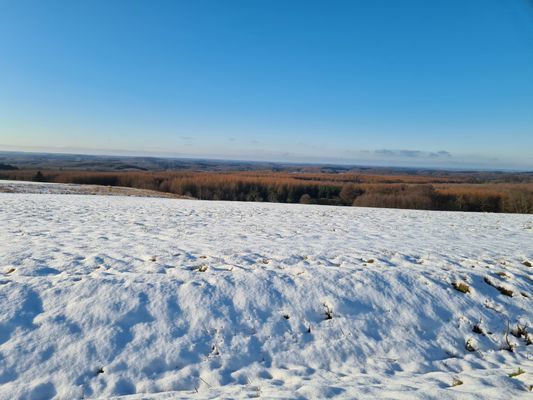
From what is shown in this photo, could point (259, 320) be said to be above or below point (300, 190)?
above

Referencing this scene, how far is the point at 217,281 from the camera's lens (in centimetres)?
583

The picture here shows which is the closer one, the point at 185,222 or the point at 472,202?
the point at 185,222

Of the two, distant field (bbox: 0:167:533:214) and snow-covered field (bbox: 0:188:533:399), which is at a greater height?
snow-covered field (bbox: 0:188:533:399)

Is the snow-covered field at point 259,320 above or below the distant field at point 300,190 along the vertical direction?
above

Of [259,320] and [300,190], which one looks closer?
[259,320]

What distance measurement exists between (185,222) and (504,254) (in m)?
10.5

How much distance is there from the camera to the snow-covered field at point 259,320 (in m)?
3.78

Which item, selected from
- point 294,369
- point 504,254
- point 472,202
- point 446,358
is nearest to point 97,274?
point 294,369

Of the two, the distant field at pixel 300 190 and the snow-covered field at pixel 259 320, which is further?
the distant field at pixel 300 190

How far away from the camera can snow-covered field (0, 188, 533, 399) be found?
3779 millimetres

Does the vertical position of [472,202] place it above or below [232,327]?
below

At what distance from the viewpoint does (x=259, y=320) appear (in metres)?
4.93

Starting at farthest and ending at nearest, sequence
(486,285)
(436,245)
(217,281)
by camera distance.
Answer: (436,245), (486,285), (217,281)

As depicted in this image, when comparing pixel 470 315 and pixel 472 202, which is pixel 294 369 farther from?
pixel 472 202
